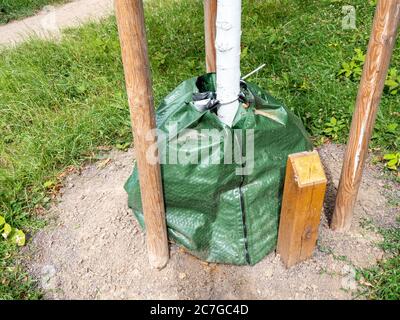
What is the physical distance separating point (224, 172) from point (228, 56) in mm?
562

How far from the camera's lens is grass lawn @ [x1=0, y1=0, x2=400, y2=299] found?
123 inches

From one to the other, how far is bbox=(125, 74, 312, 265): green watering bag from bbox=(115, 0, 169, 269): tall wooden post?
126mm

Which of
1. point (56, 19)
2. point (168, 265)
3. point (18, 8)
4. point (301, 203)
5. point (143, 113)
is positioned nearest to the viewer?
point (143, 113)

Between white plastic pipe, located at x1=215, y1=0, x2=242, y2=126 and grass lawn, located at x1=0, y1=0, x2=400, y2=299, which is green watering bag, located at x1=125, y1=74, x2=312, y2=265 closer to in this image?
white plastic pipe, located at x1=215, y1=0, x2=242, y2=126

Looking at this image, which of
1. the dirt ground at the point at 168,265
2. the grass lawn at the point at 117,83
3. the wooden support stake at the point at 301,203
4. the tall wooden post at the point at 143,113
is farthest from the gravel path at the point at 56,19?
the wooden support stake at the point at 301,203

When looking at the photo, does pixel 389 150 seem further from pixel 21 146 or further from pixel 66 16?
pixel 66 16

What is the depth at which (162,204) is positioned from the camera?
86.1 inches

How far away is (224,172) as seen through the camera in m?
2.18

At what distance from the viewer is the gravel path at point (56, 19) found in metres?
5.75

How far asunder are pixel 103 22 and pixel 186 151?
11.7 feet

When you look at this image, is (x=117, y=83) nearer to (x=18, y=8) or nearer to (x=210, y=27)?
(x=210, y=27)

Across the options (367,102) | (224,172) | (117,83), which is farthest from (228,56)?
(117,83)

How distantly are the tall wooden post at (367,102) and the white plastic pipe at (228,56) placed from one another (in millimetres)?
594

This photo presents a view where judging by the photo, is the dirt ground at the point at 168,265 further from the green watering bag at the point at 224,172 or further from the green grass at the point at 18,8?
the green grass at the point at 18,8
